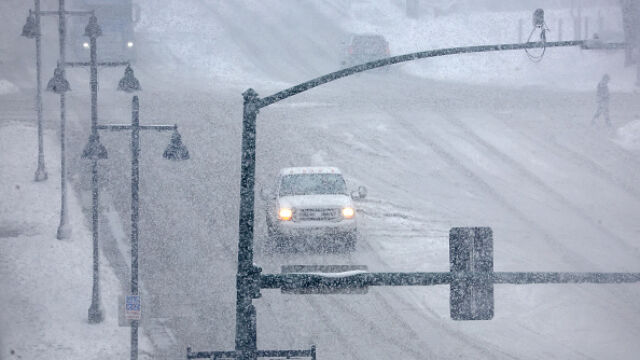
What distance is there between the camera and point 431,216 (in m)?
23.4

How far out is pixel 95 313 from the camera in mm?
16500

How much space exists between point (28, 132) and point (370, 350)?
17785mm

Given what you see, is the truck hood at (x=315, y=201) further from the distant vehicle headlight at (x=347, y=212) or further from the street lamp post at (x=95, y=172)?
the street lamp post at (x=95, y=172)

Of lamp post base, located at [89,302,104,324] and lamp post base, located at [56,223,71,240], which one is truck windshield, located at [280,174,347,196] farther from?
lamp post base, located at [89,302,104,324]

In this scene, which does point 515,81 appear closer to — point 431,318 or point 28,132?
point 28,132

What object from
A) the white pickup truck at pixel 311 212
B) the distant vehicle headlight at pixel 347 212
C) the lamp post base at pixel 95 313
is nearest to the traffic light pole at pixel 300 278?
the lamp post base at pixel 95 313

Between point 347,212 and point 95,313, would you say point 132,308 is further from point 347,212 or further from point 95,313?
point 347,212

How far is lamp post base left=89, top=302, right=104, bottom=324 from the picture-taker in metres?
16.5

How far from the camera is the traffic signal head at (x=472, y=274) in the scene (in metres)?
8.66

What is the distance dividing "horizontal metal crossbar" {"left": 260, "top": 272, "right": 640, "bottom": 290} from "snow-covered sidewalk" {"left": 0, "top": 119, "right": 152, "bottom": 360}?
7283mm

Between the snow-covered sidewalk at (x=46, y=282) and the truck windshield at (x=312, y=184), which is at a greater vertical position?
the truck windshield at (x=312, y=184)

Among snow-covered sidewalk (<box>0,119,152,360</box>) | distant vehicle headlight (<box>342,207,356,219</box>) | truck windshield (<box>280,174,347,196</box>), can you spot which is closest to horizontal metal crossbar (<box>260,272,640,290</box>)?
snow-covered sidewalk (<box>0,119,152,360</box>)

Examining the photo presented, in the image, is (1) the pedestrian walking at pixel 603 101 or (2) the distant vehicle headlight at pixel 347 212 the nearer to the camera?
(2) the distant vehicle headlight at pixel 347 212

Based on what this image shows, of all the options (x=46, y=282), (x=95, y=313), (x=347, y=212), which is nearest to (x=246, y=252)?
(x=95, y=313)
